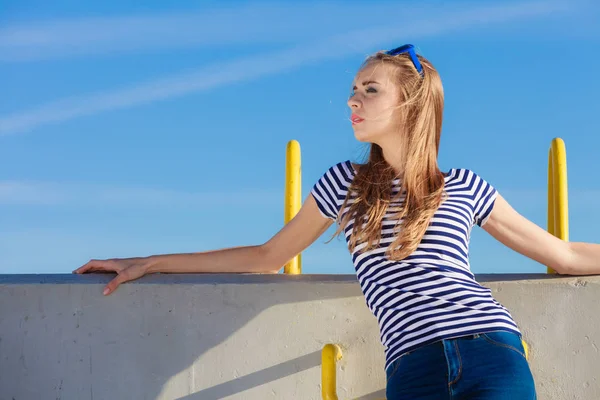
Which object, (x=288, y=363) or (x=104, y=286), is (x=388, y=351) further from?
(x=104, y=286)

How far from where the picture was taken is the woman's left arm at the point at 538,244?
8.30ft

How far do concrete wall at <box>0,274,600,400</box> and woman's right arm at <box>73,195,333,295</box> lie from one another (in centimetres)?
6

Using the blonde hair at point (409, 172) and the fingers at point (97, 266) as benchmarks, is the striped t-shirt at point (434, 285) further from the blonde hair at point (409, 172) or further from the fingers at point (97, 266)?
the fingers at point (97, 266)

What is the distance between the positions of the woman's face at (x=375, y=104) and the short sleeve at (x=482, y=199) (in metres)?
0.34

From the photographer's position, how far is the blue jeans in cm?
196


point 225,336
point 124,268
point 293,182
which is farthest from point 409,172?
point 124,268

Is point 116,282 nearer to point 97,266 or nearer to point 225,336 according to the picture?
point 97,266

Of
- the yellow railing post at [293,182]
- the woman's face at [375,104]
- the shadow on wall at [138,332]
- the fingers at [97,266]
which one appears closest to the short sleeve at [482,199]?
the woman's face at [375,104]

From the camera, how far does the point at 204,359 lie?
2.87 metres

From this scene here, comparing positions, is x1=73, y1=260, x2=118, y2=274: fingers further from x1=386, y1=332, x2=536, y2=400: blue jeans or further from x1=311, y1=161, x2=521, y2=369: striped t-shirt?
x1=386, y1=332, x2=536, y2=400: blue jeans

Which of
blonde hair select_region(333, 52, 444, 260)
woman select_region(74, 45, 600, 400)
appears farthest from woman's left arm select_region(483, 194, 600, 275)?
blonde hair select_region(333, 52, 444, 260)

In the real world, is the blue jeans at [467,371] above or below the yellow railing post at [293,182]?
below

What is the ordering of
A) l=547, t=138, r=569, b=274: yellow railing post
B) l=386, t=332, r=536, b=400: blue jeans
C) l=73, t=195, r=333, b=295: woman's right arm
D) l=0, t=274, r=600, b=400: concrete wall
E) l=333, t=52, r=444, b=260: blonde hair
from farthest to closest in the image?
l=547, t=138, r=569, b=274: yellow railing post
l=0, t=274, r=600, b=400: concrete wall
l=73, t=195, r=333, b=295: woman's right arm
l=333, t=52, r=444, b=260: blonde hair
l=386, t=332, r=536, b=400: blue jeans

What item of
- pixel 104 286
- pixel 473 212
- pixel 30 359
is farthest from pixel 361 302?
pixel 30 359
